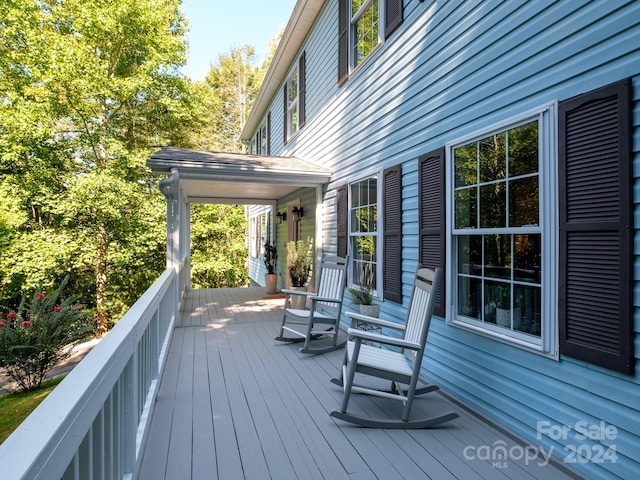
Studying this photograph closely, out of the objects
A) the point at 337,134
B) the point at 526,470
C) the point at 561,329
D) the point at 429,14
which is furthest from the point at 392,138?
the point at 526,470

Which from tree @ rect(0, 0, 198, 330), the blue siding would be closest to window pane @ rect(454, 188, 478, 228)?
the blue siding

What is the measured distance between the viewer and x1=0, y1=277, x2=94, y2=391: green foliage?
5566 mm

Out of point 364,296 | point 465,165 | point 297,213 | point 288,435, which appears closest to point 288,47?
point 297,213

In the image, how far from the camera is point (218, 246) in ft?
53.8

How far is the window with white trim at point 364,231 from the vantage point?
4.81 metres

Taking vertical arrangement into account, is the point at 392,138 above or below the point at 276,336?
above

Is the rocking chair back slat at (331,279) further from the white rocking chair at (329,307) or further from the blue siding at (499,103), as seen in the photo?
the blue siding at (499,103)

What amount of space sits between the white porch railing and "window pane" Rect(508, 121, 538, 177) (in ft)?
8.15

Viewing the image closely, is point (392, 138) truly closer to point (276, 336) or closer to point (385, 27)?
point (385, 27)

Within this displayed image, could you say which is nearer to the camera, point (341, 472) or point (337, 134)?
point (341, 472)

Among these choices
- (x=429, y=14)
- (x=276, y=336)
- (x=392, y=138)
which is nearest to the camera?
(x=429, y=14)

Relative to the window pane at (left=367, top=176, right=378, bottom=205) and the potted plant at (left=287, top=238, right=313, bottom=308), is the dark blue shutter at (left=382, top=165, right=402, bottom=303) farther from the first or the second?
the potted plant at (left=287, top=238, right=313, bottom=308)

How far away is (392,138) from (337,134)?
1.89m

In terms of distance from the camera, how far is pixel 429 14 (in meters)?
3.63
